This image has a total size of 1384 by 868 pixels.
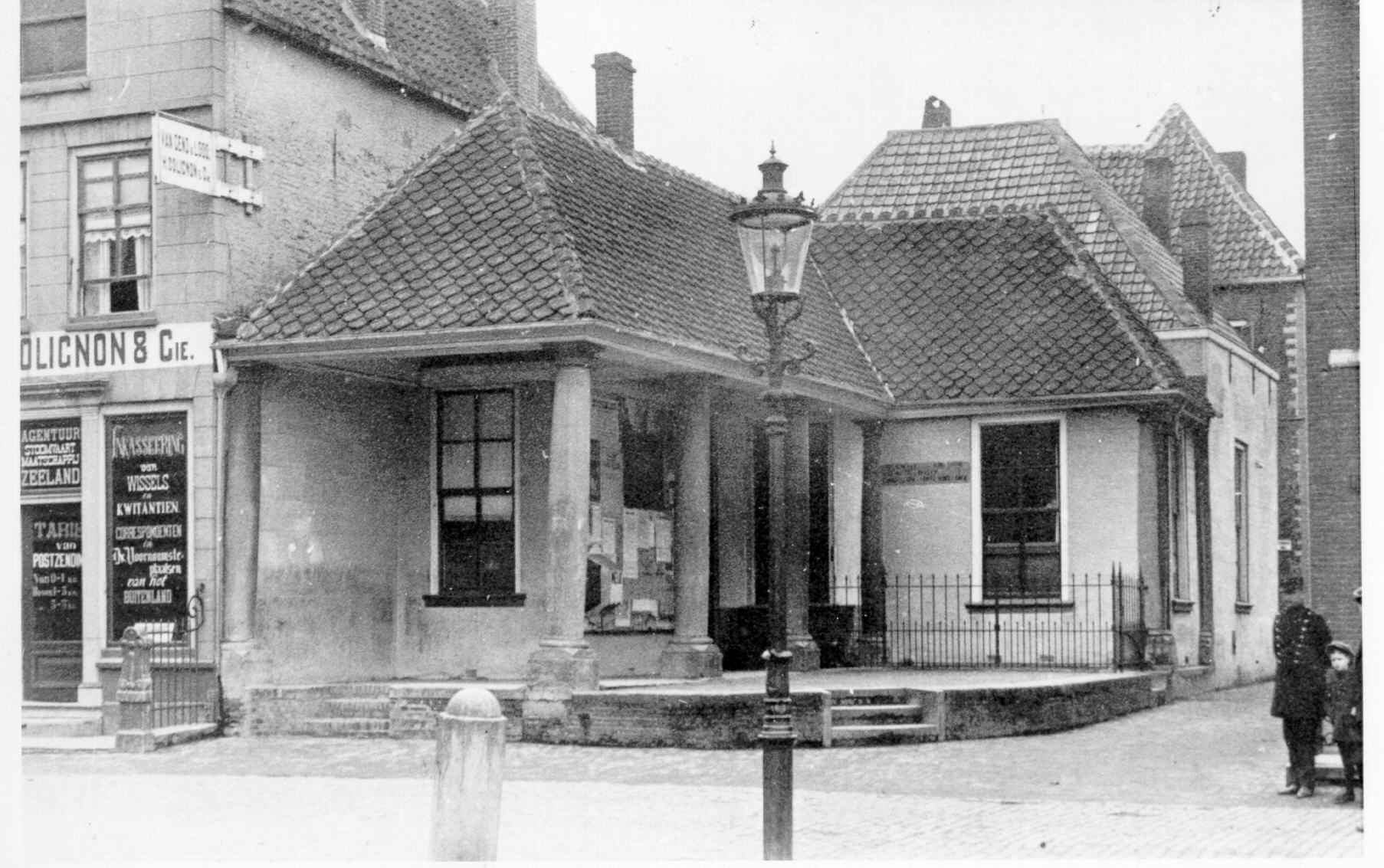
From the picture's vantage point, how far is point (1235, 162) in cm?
4066

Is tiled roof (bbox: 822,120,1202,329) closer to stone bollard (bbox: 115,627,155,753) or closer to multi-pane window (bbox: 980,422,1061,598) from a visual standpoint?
multi-pane window (bbox: 980,422,1061,598)

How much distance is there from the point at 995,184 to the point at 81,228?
14064mm

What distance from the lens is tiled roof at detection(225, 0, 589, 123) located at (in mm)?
18531

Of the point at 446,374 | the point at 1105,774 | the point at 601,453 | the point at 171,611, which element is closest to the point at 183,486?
the point at 171,611

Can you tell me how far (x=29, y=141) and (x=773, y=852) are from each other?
39.3 feet

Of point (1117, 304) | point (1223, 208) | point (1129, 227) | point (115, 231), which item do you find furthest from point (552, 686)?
point (1223, 208)

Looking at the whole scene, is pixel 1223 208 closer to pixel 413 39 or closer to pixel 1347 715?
pixel 413 39

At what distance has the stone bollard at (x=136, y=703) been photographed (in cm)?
1611

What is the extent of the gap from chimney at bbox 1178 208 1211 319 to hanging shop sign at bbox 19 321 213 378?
1385cm

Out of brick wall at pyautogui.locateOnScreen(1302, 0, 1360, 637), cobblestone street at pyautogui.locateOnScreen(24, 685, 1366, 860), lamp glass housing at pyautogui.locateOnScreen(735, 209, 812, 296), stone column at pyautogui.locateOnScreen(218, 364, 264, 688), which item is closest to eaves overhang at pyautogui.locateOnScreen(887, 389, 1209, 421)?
cobblestone street at pyautogui.locateOnScreen(24, 685, 1366, 860)

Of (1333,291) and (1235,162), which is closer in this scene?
(1333,291)

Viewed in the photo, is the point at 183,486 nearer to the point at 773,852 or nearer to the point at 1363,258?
the point at 773,852

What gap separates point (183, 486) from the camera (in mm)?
17516

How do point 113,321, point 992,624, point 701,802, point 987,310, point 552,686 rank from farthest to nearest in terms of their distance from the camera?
point 987,310 → point 992,624 → point 113,321 → point 552,686 → point 701,802
